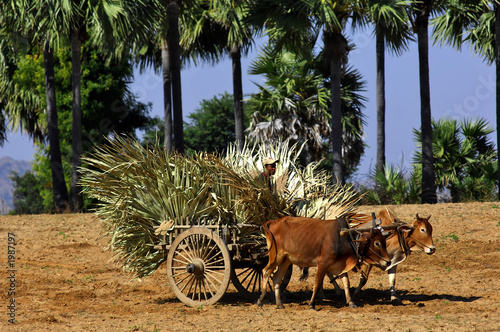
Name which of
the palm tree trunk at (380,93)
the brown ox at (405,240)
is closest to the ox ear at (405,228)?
the brown ox at (405,240)

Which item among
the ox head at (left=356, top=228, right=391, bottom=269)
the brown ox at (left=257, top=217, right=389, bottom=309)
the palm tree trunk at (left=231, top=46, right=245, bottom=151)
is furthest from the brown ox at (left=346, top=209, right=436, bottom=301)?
the palm tree trunk at (left=231, top=46, right=245, bottom=151)

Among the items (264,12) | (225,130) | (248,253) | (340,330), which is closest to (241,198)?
(248,253)

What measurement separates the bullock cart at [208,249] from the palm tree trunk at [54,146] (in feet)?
39.1

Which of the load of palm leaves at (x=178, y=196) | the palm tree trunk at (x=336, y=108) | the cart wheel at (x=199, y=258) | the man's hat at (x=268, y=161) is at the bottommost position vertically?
the cart wheel at (x=199, y=258)

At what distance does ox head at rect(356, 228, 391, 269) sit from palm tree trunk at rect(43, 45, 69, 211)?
1379 cm

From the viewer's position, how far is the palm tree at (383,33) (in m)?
17.7

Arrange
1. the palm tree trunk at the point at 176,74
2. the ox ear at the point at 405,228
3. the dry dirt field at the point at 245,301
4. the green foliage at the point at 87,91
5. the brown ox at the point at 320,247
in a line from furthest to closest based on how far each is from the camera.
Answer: the green foliage at the point at 87,91, the palm tree trunk at the point at 176,74, the ox ear at the point at 405,228, the brown ox at the point at 320,247, the dry dirt field at the point at 245,301

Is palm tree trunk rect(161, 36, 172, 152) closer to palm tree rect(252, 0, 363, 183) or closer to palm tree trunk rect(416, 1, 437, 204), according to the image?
palm tree rect(252, 0, 363, 183)

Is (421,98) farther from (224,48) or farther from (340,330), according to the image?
(340,330)

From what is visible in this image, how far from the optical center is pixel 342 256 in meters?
8.05

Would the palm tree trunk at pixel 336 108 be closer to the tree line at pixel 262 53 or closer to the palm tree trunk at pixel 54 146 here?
the tree line at pixel 262 53

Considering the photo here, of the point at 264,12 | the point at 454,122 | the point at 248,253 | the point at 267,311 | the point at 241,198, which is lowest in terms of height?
the point at 267,311

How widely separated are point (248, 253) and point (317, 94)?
16799 millimetres

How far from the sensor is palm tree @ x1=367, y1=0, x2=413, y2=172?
1772cm
